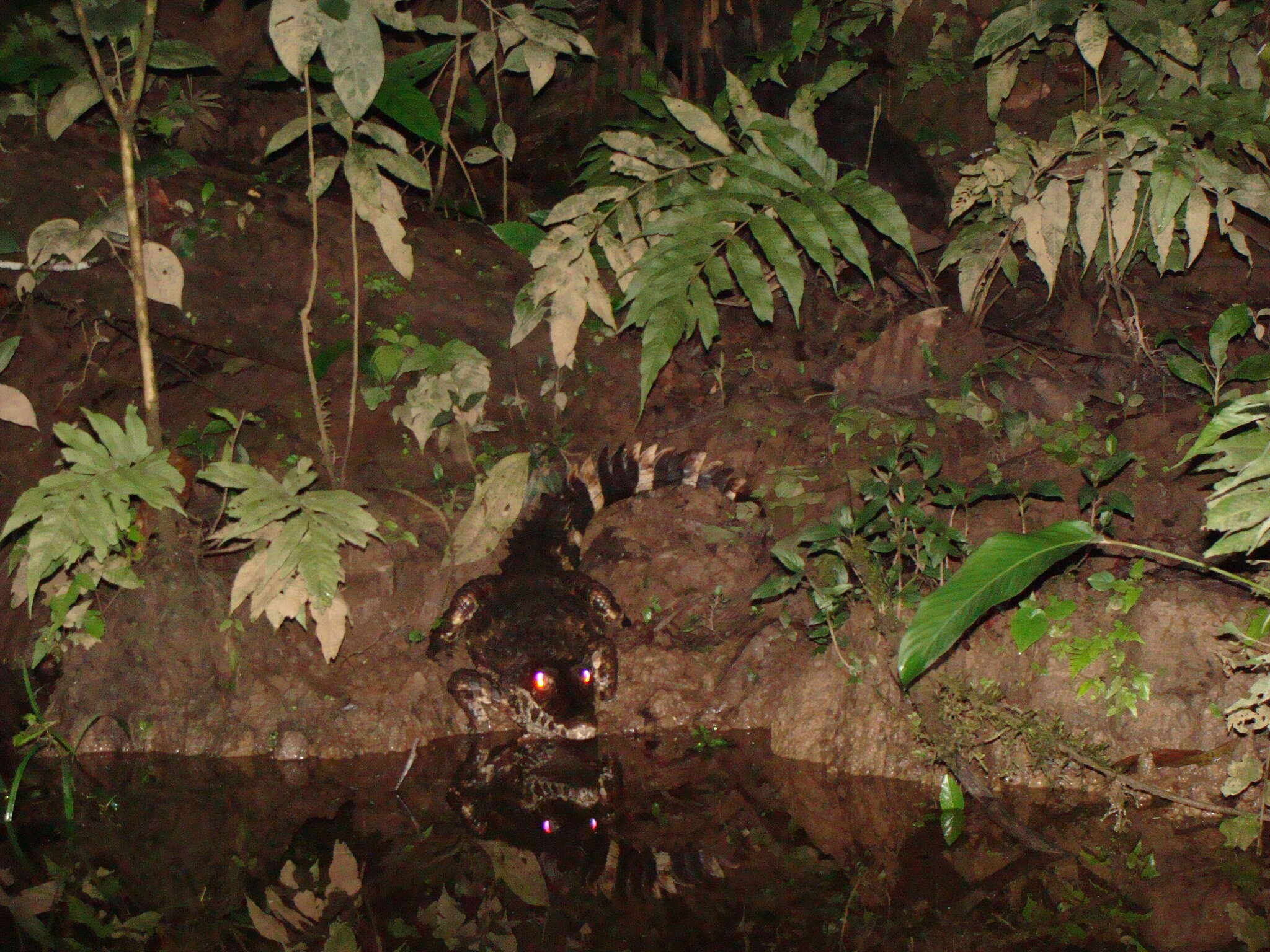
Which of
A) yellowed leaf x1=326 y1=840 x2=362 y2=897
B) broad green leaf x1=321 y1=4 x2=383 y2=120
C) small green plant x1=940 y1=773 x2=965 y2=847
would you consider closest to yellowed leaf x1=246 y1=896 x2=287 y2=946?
yellowed leaf x1=326 y1=840 x2=362 y2=897

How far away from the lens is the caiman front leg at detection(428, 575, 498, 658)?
4.59 meters

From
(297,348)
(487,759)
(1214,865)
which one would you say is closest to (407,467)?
(297,348)

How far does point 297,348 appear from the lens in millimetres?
5320

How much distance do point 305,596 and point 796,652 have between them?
2.00 m

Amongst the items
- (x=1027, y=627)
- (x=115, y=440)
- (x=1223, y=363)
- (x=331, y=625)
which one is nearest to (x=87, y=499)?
(x=115, y=440)

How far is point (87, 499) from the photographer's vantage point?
12.1ft

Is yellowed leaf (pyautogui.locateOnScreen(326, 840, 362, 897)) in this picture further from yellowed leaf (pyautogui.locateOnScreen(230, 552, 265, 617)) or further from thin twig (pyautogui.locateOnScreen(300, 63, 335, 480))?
thin twig (pyautogui.locateOnScreen(300, 63, 335, 480))

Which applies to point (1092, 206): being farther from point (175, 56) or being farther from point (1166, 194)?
point (175, 56)

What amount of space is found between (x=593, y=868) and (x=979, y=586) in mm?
1338

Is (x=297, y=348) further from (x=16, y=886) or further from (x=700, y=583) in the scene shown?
(x=16, y=886)

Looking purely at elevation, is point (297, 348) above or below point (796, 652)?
above

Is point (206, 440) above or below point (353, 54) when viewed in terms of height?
below

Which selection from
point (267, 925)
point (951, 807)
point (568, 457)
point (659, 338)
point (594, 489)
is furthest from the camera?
point (568, 457)

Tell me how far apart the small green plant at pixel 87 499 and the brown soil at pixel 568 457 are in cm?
60
